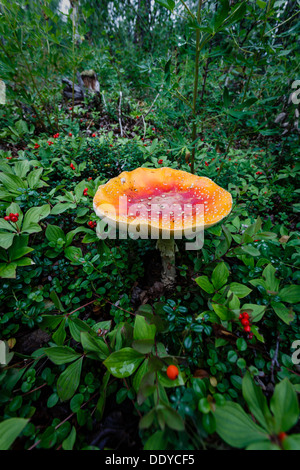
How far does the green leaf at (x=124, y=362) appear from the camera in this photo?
1039 mm

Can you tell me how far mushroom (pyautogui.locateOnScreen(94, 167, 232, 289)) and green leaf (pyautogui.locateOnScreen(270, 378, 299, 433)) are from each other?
94cm

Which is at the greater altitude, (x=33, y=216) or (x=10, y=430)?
(x=33, y=216)

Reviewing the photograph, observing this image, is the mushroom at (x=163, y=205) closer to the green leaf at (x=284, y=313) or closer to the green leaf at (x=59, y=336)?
the green leaf at (x=284, y=313)

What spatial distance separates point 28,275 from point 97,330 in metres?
0.75

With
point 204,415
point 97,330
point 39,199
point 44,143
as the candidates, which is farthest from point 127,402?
point 44,143

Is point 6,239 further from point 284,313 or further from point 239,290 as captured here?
point 284,313

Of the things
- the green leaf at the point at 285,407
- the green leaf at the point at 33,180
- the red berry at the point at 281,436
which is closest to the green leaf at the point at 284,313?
the green leaf at the point at 285,407

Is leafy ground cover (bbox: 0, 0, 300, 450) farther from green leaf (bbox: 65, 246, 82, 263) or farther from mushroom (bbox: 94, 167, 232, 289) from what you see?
mushroom (bbox: 94, 167, 232, 289)

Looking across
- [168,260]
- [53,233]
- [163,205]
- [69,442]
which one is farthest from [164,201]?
[69,442]

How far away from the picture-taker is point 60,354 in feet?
3.95

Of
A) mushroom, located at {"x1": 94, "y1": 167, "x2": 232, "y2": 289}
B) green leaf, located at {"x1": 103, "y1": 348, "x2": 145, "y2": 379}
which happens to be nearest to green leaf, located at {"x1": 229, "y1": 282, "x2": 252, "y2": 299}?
mushroom, located at {"x1": 94, "y1": 167, "x2": 232, "y2": 289}

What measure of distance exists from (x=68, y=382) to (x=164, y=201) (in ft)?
4.88

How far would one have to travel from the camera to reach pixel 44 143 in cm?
289

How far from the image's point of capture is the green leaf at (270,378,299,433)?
2.50 ft
